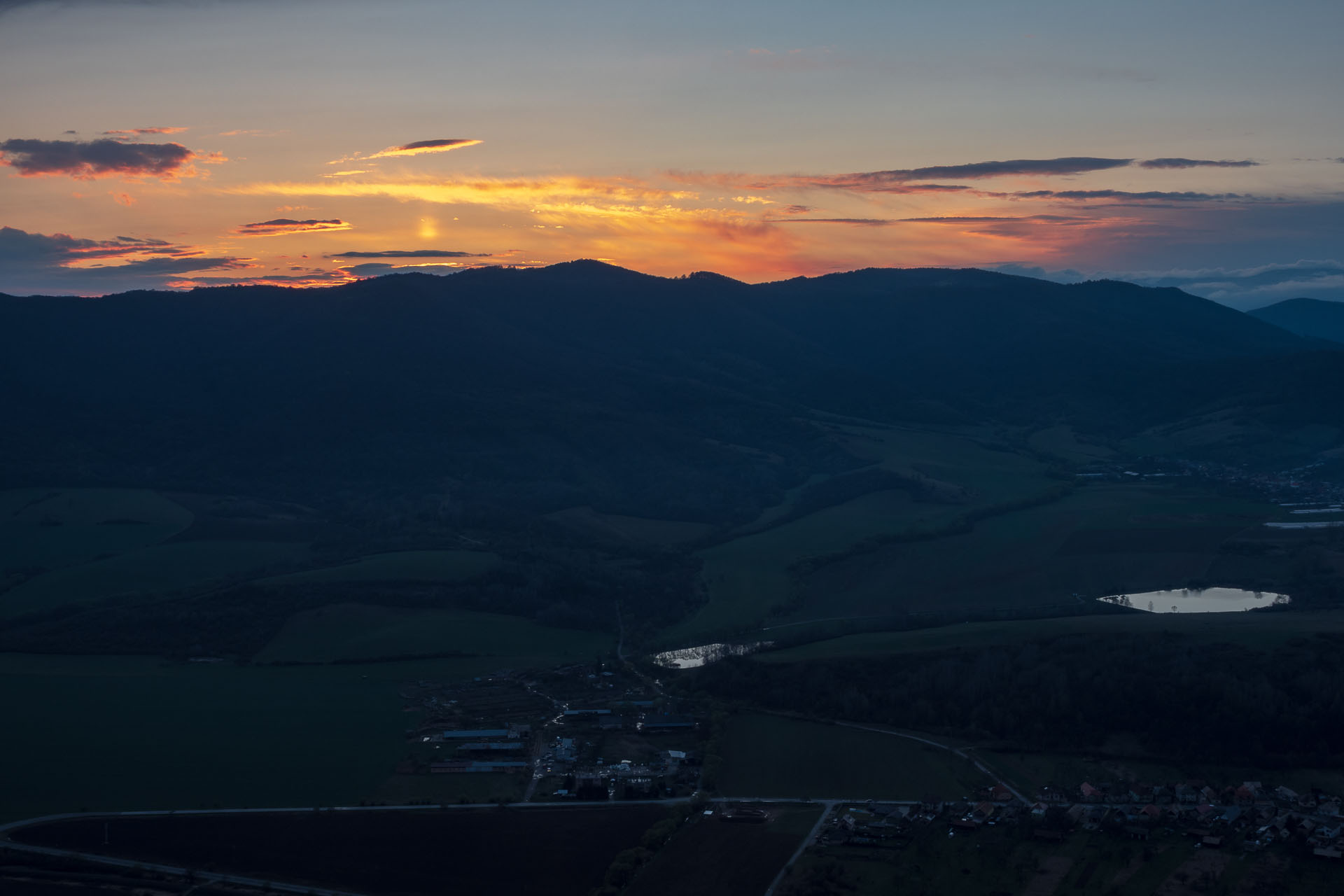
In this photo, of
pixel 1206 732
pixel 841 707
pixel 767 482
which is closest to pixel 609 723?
pixel 841 707

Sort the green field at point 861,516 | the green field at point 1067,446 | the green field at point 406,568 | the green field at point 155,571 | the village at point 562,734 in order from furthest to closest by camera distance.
Result: the green field at point 1067,446, the green field at point 861,516, the green field at point 406,568, the green field at point 155,571, the village at point 562,734

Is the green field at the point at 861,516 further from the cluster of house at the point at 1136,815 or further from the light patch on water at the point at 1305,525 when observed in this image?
the cluster of house at the point at 1136,815

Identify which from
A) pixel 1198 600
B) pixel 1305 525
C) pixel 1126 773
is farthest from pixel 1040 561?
pixel 1126 773

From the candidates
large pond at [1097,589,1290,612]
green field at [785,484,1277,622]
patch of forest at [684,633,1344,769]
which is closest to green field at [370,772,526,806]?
patch of forest at [684,633,1344,769]

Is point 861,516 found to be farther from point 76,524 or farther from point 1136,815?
point 76,524

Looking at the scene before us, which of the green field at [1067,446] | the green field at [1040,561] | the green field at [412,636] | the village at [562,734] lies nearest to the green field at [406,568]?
the green field at [412,636]

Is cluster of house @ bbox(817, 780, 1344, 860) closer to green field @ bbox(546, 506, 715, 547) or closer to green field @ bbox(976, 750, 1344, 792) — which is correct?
green field @ bbox(976, 750, 1344, 792)
